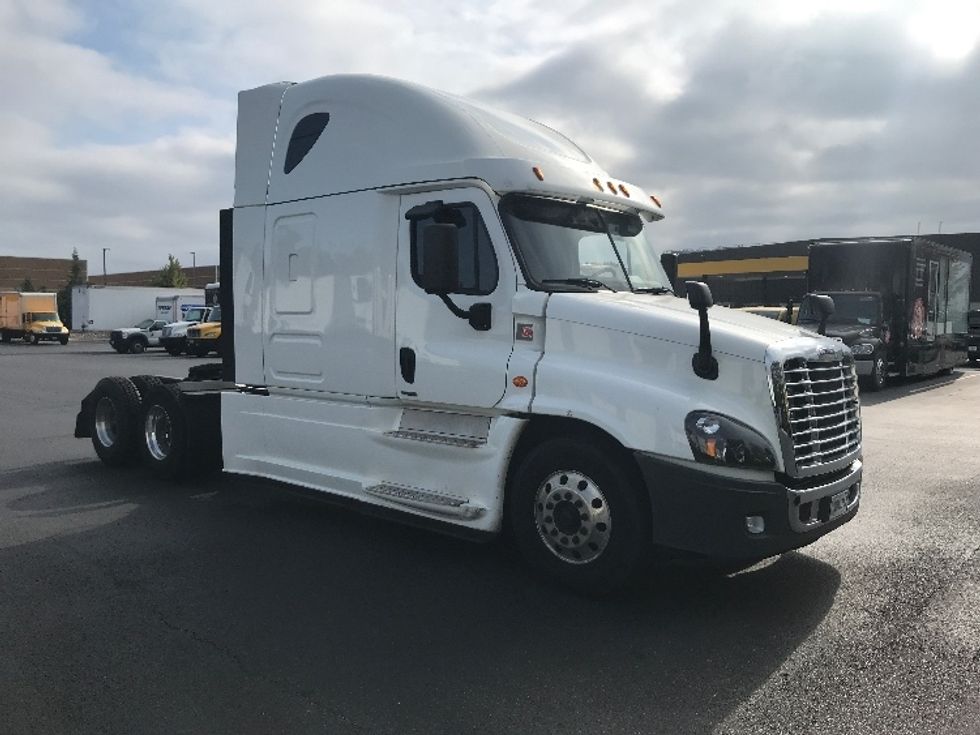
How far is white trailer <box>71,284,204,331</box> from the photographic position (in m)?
51.0

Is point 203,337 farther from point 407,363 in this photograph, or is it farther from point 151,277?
point 151,277

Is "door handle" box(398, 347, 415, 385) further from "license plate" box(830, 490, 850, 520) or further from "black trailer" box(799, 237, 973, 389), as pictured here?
"black trailer" box(799, 237, 973, 389)

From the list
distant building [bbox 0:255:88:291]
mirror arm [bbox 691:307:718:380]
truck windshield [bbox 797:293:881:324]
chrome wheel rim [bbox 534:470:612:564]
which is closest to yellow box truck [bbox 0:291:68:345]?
truck windshield [bbox 797:293:881:324]

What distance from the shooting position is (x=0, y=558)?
581 centimetres

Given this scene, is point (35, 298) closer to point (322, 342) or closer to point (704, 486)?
point (322, 342)

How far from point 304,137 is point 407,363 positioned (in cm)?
217

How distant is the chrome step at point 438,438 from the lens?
5.45m

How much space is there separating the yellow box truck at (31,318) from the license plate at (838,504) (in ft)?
162

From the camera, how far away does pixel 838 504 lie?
195 inches

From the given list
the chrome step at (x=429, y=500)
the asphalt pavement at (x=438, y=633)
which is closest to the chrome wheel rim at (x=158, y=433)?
the asphalt pavement at (x=438, y=633)

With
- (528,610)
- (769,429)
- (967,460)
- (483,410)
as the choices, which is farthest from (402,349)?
(967,460)

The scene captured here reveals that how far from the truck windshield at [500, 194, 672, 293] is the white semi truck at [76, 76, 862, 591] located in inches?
0.7

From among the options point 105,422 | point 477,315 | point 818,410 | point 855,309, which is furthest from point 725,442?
point 855,309

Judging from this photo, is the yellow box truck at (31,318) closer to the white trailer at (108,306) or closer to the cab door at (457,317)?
the white trailer at (108,306)
